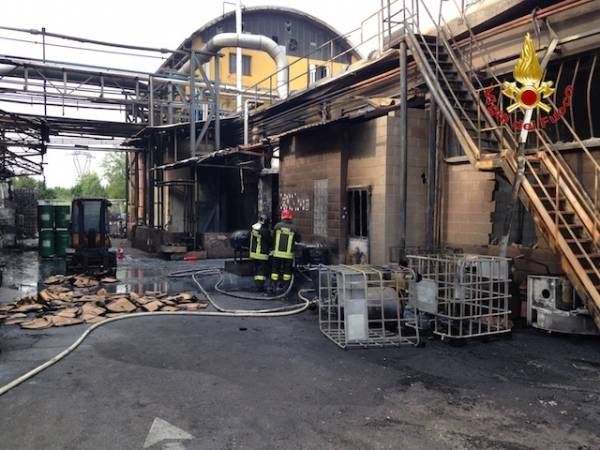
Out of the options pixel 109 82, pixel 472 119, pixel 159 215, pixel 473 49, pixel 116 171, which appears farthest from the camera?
pixel 116 171

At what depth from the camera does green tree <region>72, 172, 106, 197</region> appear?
58625 mm

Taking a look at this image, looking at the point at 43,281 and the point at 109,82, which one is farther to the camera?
the point at 109,82

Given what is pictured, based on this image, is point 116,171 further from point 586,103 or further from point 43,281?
point 586,103

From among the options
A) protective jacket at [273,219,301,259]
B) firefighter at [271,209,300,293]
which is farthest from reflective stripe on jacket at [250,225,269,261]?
protective jacket at [273,219,301,259]

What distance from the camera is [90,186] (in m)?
64.1

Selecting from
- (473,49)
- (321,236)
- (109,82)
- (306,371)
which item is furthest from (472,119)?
(109,82)

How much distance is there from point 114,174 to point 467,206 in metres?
60.6

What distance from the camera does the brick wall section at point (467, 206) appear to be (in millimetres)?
9422

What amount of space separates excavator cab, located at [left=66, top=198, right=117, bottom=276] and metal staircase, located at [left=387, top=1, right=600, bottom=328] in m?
9.34

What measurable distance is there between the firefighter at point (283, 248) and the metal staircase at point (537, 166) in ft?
12.2

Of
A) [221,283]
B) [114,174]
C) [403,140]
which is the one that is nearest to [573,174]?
[403,140]

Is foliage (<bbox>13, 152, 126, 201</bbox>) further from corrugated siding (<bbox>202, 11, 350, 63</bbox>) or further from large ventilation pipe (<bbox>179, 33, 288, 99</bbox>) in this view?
large ventilation pipe (<bbox>179, 33, 288, 99</bbox>)

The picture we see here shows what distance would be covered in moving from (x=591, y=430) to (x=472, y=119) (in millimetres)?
6277

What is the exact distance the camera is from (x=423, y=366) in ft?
19.4
